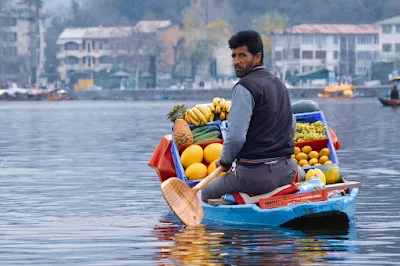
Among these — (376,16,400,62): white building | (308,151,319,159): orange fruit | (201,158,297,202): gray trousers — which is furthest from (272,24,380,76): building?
(201,158,297,202): gray trousers

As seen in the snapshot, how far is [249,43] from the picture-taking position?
14.3 m

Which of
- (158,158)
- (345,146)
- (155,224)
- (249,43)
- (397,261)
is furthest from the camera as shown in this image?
(345,146)

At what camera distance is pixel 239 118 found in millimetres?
14148

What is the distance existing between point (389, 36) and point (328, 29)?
860 cm

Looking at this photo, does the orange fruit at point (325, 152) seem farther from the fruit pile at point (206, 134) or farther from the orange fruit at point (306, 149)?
the fruit pile at point (206, 134)

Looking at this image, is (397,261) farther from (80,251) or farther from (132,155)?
(132,155)

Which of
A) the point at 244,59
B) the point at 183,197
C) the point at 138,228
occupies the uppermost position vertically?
the point at 244,59

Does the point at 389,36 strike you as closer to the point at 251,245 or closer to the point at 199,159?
the point at 199,159

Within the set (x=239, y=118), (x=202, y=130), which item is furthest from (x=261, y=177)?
(x=202, y=130)

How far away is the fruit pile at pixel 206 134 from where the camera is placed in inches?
658

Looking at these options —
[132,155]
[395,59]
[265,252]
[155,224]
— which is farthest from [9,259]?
[395,59]

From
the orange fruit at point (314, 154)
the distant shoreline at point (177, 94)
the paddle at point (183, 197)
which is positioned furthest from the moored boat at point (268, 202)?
the distant shoreline at point (177, 94)

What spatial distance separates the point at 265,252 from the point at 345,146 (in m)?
22.2

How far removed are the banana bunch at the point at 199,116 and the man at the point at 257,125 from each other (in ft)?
7.12
